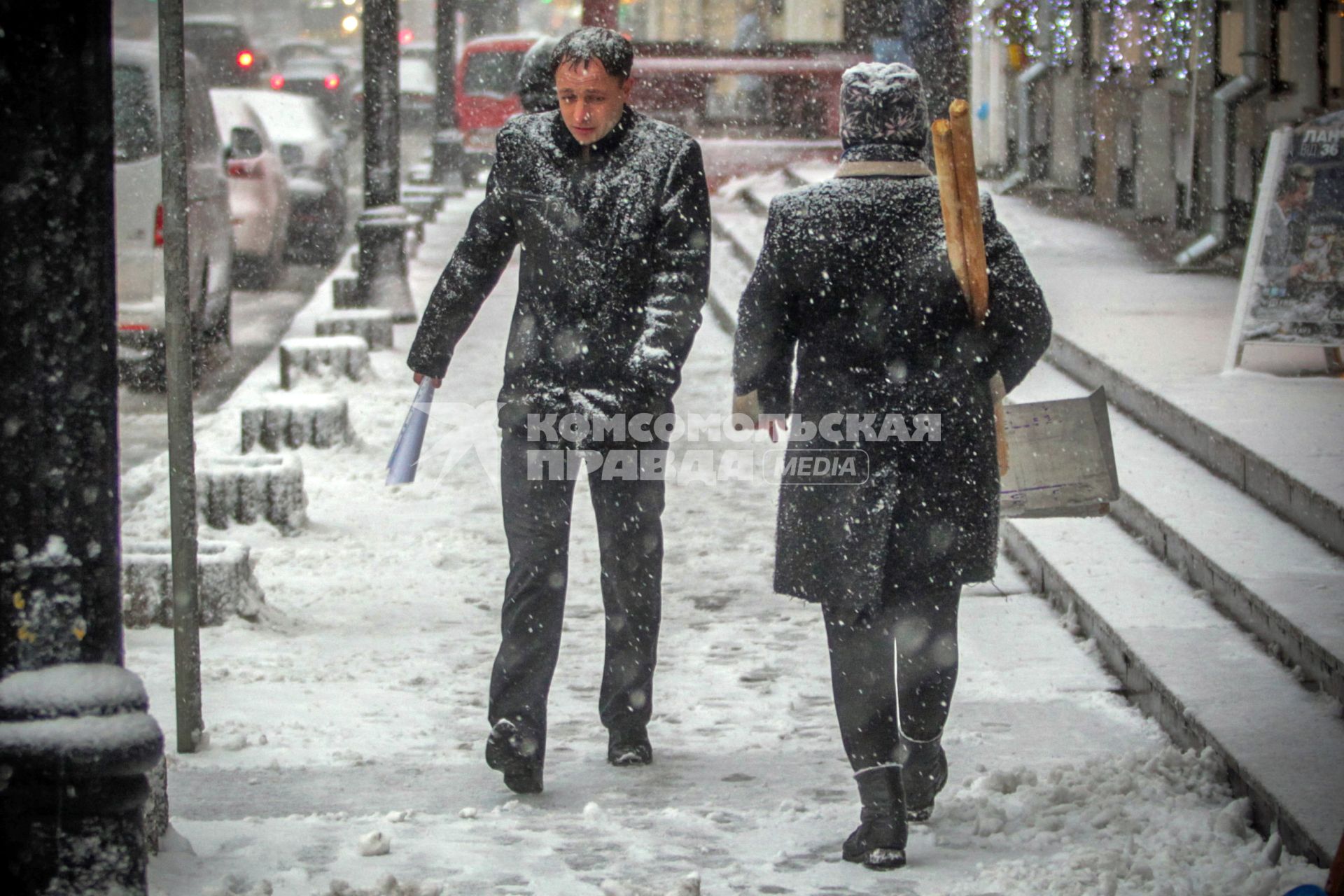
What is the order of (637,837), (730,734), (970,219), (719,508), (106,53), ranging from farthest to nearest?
(719,508) < (730,734) < (637,837) < (970,219) < (106,53)

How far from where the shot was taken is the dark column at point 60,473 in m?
2.36

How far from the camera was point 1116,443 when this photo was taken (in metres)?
7.06

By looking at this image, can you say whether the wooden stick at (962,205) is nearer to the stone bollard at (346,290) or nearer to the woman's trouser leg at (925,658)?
the woman's trouser leg at (925,658)

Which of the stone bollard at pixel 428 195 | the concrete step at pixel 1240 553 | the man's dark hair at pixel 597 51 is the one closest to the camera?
the man's dark hair at pixel 597 51

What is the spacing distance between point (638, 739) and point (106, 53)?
8.29 feet

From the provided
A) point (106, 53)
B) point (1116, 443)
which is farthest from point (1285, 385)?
point (106, 53)

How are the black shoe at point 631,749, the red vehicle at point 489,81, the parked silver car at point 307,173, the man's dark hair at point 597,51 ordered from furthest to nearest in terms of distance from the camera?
the red vehicle at point 489,81 < the parked silver car at point 307,173 < the black shoe at point 631,749 < the man's dark hair at point 597,51

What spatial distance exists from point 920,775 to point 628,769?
83cm

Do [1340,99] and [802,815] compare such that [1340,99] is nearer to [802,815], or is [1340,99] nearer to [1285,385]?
[1285,385]

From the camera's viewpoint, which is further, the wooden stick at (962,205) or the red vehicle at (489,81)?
the red vehicle at (489,81)

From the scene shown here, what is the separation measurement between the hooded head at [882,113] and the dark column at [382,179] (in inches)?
333

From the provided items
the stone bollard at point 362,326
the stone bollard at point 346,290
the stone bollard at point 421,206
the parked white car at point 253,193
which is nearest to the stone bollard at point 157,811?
the stone bollard at point 362,326

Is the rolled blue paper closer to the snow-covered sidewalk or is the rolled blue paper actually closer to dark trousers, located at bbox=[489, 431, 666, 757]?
dark trousers, located at bbox=[489, 431, 666, 757]

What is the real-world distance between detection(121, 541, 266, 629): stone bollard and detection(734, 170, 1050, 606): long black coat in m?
2.57
